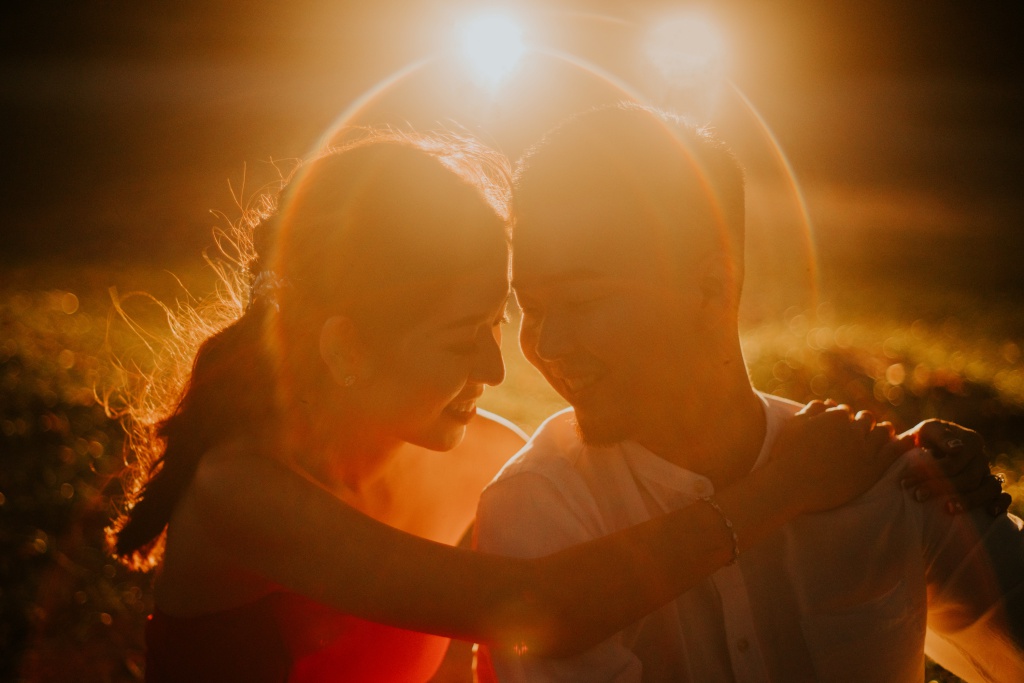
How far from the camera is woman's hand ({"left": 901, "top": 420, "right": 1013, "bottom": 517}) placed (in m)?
2.94

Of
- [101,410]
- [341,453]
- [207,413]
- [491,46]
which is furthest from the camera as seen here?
[491,46]

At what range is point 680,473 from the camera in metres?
3.12

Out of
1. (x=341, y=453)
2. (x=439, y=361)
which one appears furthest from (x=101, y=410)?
(x=439, y=361)

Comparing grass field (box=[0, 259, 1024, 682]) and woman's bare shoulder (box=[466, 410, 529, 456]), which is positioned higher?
woman's bare shoulder (box=[466, 410, 529, 456])

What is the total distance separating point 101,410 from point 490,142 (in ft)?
16.5

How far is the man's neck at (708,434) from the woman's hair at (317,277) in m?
0.87

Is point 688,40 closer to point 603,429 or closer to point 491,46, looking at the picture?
point 491,46

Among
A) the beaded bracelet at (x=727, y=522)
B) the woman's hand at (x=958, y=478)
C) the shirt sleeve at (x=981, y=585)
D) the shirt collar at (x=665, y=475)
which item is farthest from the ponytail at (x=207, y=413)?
the shirt sleeve at (x=981, y=585)

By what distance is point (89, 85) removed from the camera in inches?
1219

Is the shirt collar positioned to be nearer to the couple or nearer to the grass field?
the couple

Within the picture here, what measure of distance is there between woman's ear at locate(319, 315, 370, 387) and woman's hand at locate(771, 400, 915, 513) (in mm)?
1508

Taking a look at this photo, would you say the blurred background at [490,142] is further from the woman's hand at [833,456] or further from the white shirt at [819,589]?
the woman's hand at [833,456]

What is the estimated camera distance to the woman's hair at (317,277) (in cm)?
326

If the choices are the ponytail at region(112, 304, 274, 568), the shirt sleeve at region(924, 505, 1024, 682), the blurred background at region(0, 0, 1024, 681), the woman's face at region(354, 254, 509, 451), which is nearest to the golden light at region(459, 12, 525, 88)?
the blurred background at region(0, 0, 1024, 681)
